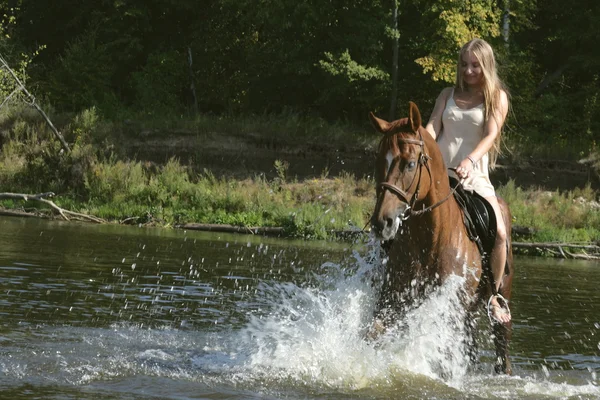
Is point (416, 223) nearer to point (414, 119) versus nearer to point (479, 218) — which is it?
point (414, 119)

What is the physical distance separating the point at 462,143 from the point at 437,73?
26.0 m

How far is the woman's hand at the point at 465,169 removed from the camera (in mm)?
9438

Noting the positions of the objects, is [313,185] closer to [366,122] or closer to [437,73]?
[437,73]

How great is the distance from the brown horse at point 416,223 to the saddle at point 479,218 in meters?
0.10

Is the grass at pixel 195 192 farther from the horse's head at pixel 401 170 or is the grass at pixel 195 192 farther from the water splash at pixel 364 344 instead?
the horse's head at pixel 401 170

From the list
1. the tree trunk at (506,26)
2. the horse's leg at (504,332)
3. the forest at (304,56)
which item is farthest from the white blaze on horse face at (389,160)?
the tree trunk at (506,26)

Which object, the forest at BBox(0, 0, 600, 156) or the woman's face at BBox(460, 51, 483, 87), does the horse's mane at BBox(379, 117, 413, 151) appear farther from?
the forest at BBox(0, 0, 600, 156)

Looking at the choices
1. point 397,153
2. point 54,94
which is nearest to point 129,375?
point 397,153

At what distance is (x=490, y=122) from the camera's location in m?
9.89

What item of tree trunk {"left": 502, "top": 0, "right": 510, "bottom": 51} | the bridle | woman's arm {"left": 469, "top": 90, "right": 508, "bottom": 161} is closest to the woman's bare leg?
woman's arm {"left": 469, "top": 90, "right": 508, "bottom": 161}

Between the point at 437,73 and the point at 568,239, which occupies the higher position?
the point at 437,73

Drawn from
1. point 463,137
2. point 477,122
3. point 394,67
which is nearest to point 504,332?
point 463,137

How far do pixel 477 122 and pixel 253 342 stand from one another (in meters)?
3.24

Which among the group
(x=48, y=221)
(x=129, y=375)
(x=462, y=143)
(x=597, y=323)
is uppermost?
(x=462, y=143)
